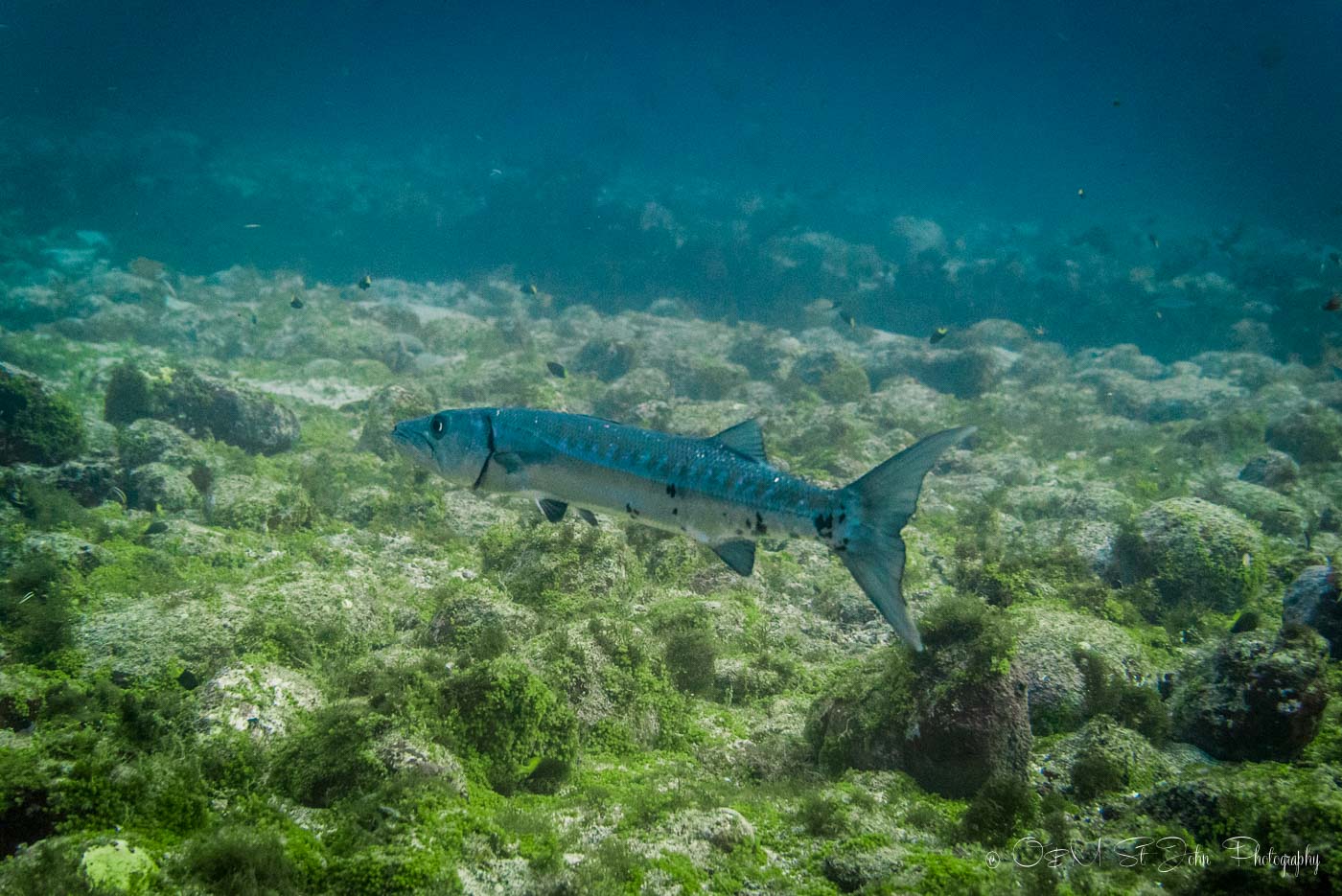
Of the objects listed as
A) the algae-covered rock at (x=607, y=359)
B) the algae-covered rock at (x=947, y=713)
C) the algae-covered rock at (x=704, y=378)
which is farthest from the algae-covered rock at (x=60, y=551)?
the algae-covered rock at (x=607, y=359)

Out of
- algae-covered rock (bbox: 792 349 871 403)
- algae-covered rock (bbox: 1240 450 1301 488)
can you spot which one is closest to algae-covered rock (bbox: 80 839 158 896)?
algae-covered rock (bbox: 1240 450 1301 488)

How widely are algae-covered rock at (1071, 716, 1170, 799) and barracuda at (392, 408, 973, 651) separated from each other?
7.20 ft

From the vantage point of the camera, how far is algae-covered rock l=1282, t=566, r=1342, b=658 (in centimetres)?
548

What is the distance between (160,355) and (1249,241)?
81148 millimetres

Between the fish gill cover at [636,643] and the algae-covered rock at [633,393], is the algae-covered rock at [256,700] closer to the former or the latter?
the fish gill cover at [636,643]

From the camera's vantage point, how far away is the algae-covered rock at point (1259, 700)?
4.21 metres

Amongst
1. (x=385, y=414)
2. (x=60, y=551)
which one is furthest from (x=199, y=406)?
(x=60, y=551)

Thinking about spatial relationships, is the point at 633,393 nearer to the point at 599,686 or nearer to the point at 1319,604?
the point at 599,686

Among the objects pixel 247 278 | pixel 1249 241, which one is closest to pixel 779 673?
pixel 247 278

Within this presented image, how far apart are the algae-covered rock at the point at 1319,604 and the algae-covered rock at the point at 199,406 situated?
16.1 metres

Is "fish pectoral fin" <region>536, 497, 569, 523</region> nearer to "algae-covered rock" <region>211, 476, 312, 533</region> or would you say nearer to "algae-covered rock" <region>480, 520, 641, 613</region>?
"algae-covered rock" <region>480, 520, 641, 613</region>

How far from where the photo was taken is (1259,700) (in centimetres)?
432

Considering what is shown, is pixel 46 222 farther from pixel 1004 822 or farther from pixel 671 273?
pixel 1004 822

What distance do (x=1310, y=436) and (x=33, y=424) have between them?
27724mm
